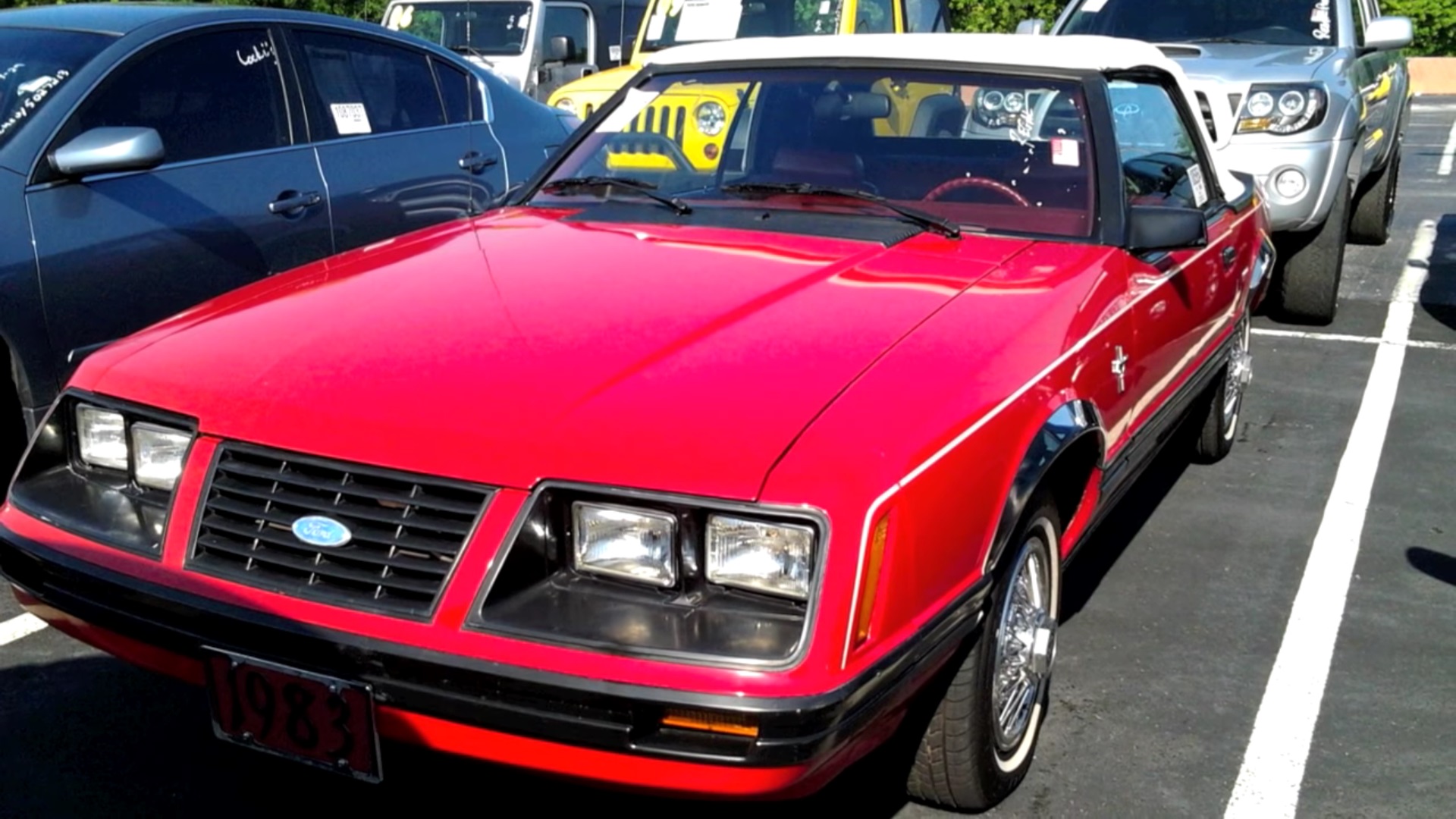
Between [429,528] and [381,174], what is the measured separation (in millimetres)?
3331

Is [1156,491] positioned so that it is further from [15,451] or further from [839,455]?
[15,451]

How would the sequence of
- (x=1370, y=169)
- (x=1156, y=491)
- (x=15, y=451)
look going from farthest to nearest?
(x=1370, y=169), (x=1156, y=491), (x=15, y=451)

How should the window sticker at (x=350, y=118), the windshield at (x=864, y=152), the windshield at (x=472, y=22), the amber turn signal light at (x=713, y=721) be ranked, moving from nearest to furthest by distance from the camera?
1. the amber turn signal light at (x=713, y=721)
2. the windshield at (x=864, y=152)
3. the window sticker at (x=350, y=118)
4. the windshield at (x=472, y=22)

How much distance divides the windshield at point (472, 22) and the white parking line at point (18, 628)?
10.2 meters

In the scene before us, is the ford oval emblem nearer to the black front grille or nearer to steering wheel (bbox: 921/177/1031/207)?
the black front grille

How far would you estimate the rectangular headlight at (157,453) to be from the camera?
9.46ft

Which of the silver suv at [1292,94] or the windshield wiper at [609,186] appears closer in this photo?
the windshield wiper at [609,186]

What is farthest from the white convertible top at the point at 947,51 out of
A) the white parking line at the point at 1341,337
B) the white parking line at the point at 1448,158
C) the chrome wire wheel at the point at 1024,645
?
the white parking line at the point at 1448,158

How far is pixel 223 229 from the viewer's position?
495cm

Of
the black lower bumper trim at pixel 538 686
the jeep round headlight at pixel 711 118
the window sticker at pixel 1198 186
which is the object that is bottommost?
the black lower bumper trim at pixel 538 686

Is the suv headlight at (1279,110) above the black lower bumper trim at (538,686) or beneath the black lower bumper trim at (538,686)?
above

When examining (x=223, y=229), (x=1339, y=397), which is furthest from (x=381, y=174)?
(x=1339, y=397)

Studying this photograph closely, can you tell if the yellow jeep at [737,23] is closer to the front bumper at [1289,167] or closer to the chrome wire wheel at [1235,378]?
the front bumper at [1289,167]

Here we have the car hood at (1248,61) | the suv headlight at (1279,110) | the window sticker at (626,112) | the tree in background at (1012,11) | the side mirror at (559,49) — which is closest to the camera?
the window sticker at (626,112)
